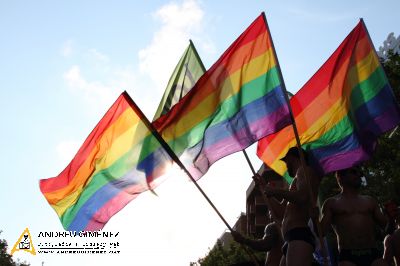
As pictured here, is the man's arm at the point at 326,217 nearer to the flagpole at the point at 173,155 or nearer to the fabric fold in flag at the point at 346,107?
the fabric fold in flag at the point at 346,107

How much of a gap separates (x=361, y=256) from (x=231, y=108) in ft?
7.92

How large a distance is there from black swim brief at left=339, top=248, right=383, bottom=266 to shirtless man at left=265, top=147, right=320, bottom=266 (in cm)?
46

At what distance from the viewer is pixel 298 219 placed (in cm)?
571

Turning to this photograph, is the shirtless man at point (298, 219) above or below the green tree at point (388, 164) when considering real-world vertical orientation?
below

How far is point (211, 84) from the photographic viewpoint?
7.13 m

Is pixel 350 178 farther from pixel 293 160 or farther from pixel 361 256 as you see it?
pixel 361 256

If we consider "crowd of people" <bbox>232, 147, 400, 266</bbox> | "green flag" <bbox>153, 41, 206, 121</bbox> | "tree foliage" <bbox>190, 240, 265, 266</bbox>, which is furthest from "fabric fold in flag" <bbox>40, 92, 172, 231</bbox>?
"tree foliage" <bbox>190, 240, 265, 266</bbox>

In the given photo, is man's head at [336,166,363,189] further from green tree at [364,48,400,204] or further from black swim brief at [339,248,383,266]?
green tree at [364,48,400,204]

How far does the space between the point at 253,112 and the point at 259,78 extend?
0.50 m

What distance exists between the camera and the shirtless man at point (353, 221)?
5738mm

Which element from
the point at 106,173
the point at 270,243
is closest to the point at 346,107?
the point at 270,243

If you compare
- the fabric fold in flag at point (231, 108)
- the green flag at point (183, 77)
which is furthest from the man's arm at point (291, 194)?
the green flag at point (183, 77)

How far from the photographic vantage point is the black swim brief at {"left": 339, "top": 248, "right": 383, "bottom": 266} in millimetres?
5691

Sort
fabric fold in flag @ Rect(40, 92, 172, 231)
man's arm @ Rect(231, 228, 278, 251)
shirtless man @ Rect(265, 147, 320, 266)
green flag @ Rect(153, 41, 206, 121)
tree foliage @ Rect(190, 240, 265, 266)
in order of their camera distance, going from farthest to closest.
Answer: tree foliage @ Rect(190, 240, 265, 266), green flag @ Rect(153, 41, 206, 121), fabric fold in flag @ Rect(40, 92, 172, 231), man's arm @ Rect(231, 228, 278, 251), shirtless man @ Rect(265, 147, 320, 266)
